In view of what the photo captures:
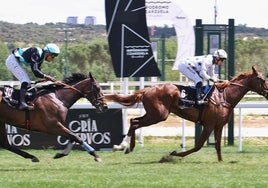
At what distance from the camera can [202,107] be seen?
1454cm

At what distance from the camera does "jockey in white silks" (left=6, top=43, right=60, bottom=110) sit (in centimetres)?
1280

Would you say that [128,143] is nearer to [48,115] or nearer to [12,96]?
[48,115]

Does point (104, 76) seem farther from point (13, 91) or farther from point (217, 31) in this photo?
point (13, 91)

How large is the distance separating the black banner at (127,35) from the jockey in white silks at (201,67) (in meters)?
2.54

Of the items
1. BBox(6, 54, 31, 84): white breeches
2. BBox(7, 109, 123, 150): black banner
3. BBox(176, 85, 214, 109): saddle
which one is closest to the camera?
BBox(6, 54, 31, 84): white breeches

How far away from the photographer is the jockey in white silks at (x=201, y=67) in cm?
1428

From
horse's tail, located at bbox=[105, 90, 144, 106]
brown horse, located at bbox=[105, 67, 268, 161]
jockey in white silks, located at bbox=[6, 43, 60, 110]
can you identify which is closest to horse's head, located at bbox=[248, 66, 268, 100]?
brown horse, located at bbox=[105, 67, 268, 161]

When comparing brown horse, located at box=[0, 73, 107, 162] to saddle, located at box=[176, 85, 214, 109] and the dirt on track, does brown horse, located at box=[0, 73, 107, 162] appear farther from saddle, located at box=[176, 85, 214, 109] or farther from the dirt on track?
the dirt on track

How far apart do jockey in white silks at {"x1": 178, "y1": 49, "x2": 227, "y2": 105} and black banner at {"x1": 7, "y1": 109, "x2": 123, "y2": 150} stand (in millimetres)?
2377

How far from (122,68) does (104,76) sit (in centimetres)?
2509

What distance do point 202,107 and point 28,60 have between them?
3.48m

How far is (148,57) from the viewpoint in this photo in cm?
1748

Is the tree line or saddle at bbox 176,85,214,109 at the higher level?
saddle at bbox 176,85,214,109

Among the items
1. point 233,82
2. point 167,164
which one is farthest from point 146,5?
point 167,164
